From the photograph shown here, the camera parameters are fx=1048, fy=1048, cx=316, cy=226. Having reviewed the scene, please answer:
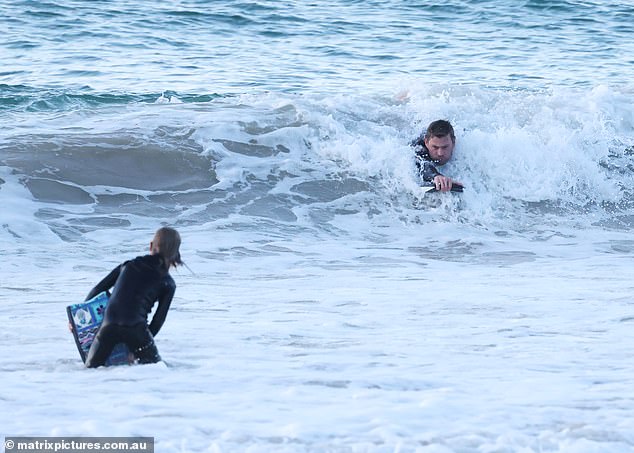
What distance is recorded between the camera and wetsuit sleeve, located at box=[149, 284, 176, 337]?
5.17 meters

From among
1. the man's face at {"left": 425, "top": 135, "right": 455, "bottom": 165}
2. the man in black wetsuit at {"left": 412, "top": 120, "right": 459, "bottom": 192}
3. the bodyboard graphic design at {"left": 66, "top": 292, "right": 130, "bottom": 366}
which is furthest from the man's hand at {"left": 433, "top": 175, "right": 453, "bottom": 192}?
the bodyboard graphic design at {"left": 66, "top": 292, "right": 130, "bottom": 366}

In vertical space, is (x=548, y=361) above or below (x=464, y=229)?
above

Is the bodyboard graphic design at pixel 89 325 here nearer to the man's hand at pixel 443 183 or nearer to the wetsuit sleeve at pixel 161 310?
the wetsuit sleeve at pixel 161 310

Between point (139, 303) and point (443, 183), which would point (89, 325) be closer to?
point (139, 303)

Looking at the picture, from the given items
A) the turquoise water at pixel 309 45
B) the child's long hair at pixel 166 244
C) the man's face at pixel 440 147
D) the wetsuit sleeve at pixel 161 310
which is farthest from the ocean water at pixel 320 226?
the child's long hair at pixel 166 244

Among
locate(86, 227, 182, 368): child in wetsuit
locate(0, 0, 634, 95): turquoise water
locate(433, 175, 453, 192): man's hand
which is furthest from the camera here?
locate(0, 0, 634, 95): turquoise water

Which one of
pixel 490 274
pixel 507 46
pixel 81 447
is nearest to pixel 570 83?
pixel 507 46

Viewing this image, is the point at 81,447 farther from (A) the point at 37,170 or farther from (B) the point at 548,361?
(A) the point at 37,170

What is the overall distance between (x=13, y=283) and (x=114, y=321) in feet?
8.05

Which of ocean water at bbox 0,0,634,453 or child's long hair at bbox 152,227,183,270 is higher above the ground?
child's long hair at bbox 152,227,183,270

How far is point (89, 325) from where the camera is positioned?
525 cm

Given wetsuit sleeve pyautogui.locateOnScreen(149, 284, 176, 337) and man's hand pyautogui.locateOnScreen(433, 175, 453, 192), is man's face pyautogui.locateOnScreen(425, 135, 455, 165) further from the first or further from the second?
wetsuit sleeve pyautogui.locateOnScreen(149, 284, 176, 337)

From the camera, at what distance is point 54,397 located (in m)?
4.66

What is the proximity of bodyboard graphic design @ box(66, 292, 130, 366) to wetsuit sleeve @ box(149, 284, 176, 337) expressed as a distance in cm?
18
